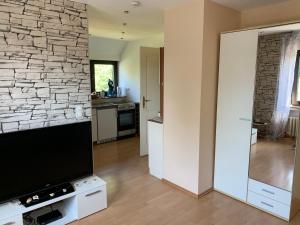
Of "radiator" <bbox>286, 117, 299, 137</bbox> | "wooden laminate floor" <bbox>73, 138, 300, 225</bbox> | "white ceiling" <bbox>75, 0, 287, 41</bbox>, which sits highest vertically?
"white ceiling" <bbox>75, 0, 287, 41</bbox>

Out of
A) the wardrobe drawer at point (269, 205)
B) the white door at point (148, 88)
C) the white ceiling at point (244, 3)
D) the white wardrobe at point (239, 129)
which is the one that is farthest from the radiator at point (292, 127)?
the white door at point (148, 88)

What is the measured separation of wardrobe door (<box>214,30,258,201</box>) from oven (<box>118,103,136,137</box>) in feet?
9.86

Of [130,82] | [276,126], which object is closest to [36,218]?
[276,126]

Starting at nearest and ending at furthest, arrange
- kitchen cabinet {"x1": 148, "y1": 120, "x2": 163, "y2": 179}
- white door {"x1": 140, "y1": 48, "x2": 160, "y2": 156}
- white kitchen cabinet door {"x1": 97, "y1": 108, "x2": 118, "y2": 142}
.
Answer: kitchen cabinet {"x1": 148, "y1": 120, "x2": 163, "y2": 179} → white door {"x1": 140, "y1": 48, "x2": 160, "y2": 156} → white kitchen cabinet door {"x1": 97, "y1": 108, "x2": 118, "y2": 142}

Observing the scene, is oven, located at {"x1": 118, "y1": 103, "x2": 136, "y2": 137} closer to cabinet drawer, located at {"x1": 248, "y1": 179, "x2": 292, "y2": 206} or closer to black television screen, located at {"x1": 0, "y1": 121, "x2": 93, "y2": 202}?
black television screen, located at {"x1": 0, "y1": 121, "x2": 93, "y2": 202}

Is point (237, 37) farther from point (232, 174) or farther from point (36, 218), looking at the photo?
point (36, 218)

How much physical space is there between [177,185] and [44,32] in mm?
2463

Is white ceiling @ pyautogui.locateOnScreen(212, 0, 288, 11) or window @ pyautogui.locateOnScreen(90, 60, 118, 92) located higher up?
white ceiling @ pyautogui.locateOnScreen(212, 0, 288, 11)

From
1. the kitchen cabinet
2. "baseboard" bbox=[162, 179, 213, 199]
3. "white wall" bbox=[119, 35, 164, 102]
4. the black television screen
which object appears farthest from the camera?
"white wall" bbox=[119, 35, 164, 102]

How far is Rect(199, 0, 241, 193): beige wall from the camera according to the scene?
8.96ft

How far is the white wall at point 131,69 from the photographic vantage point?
5.74 m

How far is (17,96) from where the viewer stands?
233cm

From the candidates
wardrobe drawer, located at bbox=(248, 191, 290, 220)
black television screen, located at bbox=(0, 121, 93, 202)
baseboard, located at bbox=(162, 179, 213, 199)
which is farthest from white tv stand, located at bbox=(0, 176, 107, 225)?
wardrobe drawer, located at bbox=(248, 191, 290, 220)

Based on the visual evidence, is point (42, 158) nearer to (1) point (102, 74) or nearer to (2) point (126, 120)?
(2) point (126, 120)
